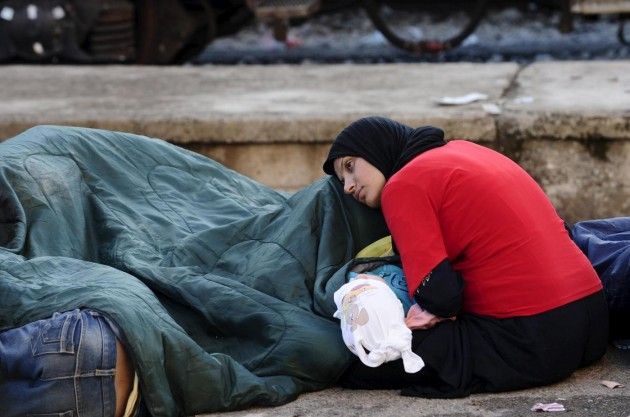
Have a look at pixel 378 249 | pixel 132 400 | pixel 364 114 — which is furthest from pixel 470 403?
pixel 364 114

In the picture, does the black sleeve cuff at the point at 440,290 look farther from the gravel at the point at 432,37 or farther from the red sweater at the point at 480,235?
the gravel at the point at 432,37

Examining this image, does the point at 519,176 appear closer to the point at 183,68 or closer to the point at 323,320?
the point at 323,320

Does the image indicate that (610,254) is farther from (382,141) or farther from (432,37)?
(432,37)

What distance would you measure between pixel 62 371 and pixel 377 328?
80 cm

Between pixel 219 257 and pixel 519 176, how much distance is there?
958 mm

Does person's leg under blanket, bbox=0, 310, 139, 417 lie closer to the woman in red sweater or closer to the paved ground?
the paved ground

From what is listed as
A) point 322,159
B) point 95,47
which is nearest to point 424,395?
point 322,159

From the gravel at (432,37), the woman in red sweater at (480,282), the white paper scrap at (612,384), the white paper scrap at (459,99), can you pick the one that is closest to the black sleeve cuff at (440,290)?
the woman in red sweater at (480,282)

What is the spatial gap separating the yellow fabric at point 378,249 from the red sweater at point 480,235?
357 millimetres

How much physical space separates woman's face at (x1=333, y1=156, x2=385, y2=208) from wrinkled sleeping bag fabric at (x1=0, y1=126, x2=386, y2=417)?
185 mm

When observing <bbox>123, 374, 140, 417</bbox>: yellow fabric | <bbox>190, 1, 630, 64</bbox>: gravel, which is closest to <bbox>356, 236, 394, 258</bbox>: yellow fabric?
<bbox>123, 374, 140, 417</bbox>: yellow fabric

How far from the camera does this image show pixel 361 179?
3693mm

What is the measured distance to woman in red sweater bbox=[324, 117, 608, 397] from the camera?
3412 mm

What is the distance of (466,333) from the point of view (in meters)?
3.48
